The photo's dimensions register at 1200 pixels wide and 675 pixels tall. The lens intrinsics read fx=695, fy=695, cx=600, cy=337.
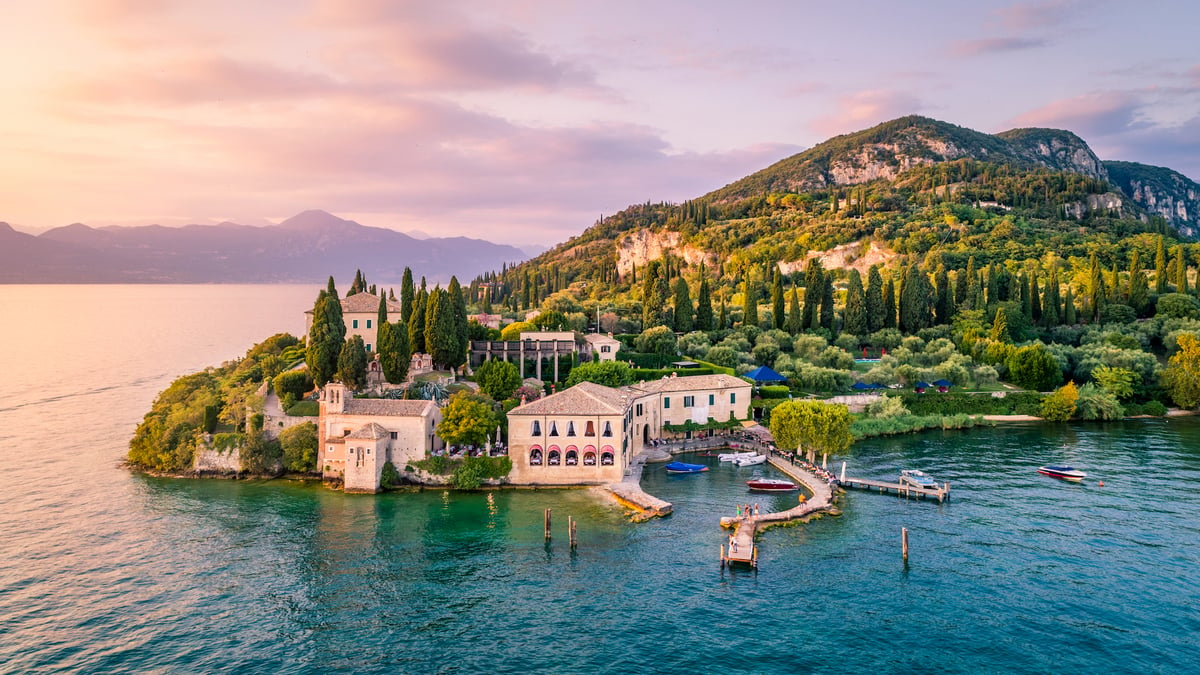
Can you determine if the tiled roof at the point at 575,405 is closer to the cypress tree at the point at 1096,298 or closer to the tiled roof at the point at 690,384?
the tiled roof at the point at 690,384

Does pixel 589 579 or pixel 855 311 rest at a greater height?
pixel 855 311

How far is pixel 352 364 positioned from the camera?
161 feet

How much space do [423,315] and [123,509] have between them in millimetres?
24462

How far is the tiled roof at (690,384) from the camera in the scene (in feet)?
182

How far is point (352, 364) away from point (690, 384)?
25894 mm

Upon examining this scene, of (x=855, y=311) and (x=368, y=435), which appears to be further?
(x=855, y=311)

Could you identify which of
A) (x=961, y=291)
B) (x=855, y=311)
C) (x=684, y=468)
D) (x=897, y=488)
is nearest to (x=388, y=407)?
(x=684, y=468)

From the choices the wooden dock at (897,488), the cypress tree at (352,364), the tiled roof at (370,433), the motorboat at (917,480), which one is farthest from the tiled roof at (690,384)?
the cypress tree at (352,364)

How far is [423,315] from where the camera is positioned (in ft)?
188

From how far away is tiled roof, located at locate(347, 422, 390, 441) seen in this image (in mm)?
42375

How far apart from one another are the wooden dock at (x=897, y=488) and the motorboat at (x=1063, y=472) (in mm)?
8614

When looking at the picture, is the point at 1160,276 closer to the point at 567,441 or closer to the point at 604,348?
the point at 604,348

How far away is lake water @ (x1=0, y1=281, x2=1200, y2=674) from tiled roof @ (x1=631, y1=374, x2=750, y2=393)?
31.8 feet

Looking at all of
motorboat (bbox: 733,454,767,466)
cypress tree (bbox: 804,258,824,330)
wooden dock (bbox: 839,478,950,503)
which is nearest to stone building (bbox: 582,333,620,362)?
Result: motorboat (bbox: 733,454,767,466)
